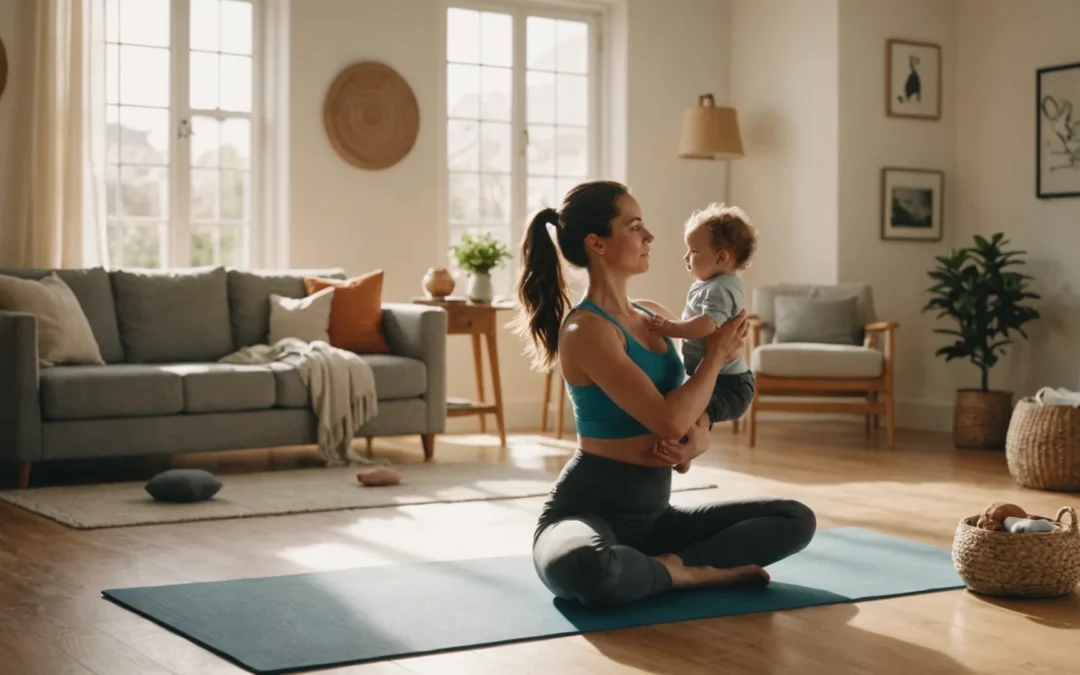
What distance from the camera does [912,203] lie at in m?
7.72

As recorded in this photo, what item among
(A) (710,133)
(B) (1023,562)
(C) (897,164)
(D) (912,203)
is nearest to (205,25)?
(A) (710,133)

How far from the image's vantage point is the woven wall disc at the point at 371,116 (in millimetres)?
7031

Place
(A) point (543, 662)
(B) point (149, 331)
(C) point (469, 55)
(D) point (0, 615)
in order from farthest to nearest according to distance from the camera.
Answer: (C) point (469, 55) → (B) point (149, 331) → (D) point (0, 615) → (A) point (543, 662)

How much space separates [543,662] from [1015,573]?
4.19 ft

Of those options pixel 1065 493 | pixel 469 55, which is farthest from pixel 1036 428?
pixel 469 55

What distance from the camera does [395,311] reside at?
627 centimetres

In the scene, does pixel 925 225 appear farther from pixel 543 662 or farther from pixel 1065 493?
pixel 543 662

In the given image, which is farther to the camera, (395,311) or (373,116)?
(373,116)

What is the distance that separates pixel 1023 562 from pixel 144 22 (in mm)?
5124

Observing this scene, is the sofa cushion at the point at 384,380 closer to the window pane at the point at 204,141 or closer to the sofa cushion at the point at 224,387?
the sofa cushion at the point at 224,387

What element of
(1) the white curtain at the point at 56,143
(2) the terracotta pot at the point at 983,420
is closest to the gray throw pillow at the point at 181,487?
(1) the white curtain at the point at 56,143

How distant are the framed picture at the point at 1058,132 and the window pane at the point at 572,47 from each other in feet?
8.30

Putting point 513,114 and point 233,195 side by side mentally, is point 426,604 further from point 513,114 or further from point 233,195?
point 513,114

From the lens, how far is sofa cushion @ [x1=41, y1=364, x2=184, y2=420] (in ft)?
17.0
